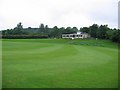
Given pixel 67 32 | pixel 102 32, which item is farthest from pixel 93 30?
pixel 67 32

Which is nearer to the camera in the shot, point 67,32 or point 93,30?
point 93,30

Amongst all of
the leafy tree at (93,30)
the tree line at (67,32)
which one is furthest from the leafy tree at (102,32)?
the leafy tree at (93,30)

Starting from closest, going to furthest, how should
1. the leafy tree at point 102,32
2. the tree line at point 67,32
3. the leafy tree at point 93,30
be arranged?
the tree line at point 67,32
the leafy tree at point 102,32
the leafy tree at point 93,30

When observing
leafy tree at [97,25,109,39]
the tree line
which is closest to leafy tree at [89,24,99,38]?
the tree line

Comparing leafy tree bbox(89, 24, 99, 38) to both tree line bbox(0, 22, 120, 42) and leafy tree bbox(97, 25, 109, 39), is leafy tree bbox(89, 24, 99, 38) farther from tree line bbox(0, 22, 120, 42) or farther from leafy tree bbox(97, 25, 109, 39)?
leafy tree bbox(97, 25, 109, 39)

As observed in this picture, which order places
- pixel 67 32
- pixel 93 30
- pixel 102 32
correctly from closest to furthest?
pixel 102 32, pixel 93 30, pixel 67 32

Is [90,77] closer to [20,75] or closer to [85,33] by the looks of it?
[20,75]

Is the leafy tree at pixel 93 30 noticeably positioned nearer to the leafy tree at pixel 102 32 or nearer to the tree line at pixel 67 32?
the tree line at pixel 67 32

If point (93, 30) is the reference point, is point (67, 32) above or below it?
below

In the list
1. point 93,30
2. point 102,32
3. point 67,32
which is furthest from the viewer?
point 67,32

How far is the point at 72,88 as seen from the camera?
312 inches

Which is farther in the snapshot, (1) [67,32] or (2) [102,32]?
(1) [67,32]

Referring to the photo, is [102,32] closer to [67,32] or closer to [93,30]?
[93,30]

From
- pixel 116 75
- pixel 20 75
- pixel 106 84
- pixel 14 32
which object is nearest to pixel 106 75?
pixel 116 75
